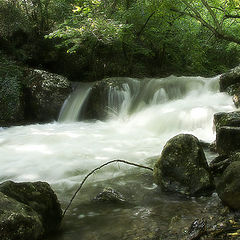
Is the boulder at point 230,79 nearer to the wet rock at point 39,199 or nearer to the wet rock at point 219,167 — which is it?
the wet rock at point 219,167

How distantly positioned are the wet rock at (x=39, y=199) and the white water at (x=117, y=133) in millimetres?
1255

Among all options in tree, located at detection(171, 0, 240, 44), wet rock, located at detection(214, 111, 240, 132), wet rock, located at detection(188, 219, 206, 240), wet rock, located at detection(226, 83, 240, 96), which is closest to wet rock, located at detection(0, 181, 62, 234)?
wet rock, located at detection(188, 219, 206, 240)

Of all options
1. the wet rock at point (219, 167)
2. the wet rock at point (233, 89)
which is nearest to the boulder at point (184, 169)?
the wet rock at point (219, 167)

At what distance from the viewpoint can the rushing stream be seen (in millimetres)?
3182

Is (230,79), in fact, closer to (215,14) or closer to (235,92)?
(235,92)

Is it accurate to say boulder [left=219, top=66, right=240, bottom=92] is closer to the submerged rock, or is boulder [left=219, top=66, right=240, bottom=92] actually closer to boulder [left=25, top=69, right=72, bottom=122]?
boulder [left=25, top=69, right=72, bottom=122]

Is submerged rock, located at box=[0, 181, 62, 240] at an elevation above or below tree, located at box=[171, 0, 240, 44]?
below

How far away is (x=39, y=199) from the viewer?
9.65ft

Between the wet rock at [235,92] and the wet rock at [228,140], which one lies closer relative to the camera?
the wet rock at [228,140]

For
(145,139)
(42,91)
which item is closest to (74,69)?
(42,91)

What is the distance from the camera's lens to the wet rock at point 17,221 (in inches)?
90.2

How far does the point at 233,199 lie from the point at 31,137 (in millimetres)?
6927

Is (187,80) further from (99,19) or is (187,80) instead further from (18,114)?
(18,114)

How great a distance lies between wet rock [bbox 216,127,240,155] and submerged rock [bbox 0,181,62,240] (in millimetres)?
3054
